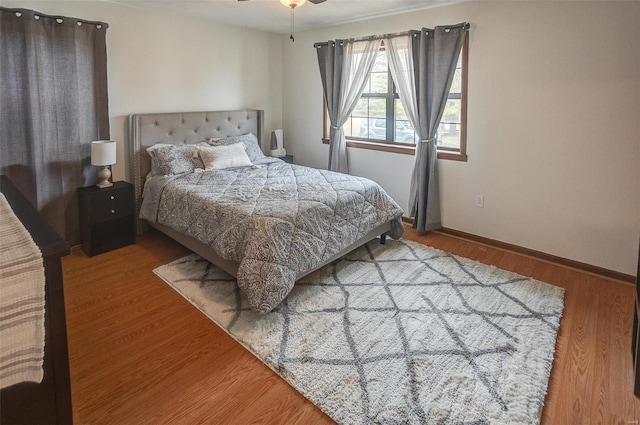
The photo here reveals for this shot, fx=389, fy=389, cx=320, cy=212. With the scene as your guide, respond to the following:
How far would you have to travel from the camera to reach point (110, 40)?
3645 millimetres

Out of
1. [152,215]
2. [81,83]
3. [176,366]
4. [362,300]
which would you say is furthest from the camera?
[152,215]

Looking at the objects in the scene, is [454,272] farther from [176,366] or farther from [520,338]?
[176,366]

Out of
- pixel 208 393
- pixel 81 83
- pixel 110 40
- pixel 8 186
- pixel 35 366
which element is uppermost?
pixel 110 40

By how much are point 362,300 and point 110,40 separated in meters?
3.30

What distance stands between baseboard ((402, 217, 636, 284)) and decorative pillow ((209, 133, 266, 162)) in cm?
221

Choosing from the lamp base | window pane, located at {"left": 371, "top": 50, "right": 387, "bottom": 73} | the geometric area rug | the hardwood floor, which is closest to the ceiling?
window pane, located at {"left": 371, "top": 50, "right": 387, "bottom": 73}

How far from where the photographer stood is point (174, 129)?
416 centimetres

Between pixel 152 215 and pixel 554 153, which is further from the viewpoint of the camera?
pixel 152 215

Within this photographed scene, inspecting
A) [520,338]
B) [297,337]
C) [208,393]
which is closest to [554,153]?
[520,338]

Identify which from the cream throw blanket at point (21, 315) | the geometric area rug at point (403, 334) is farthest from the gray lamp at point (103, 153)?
the cream throw blanket at point (21, 315)

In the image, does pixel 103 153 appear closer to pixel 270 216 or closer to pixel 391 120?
pixel 270 216

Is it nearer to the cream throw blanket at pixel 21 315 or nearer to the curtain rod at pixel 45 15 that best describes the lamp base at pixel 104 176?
the curtain rod at pixel 45 15

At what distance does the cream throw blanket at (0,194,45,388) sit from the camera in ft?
3.34

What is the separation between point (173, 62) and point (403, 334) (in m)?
3.61
